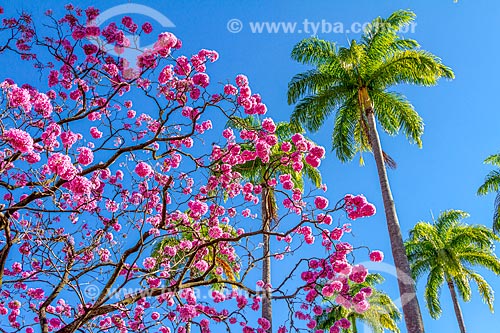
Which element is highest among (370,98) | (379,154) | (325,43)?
(325,43)

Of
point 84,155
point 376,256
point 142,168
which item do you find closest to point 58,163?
point 84,155

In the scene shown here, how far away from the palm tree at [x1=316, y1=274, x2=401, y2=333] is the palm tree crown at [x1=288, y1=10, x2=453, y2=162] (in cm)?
1266

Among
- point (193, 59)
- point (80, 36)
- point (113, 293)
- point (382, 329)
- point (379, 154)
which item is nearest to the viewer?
point (113, 293)

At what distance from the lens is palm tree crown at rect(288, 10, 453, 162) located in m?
14.5

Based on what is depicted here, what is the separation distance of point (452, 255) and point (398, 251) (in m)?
13.9

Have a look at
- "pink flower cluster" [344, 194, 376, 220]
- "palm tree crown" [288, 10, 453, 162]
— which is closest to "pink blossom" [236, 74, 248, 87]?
"pink flower cluster" [344, 194, 376, 220]

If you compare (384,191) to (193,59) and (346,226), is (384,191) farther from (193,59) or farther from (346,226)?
(193,59)

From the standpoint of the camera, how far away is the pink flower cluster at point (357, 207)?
21.4ft

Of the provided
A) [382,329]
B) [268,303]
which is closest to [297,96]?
[268,303]

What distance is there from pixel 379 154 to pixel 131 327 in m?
9.11

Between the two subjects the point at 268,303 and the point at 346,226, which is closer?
the point at 346,226

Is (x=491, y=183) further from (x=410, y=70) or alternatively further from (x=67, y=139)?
(x=67, y=139)

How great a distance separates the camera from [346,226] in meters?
7.78

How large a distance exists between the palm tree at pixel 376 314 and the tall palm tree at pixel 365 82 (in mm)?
12485
